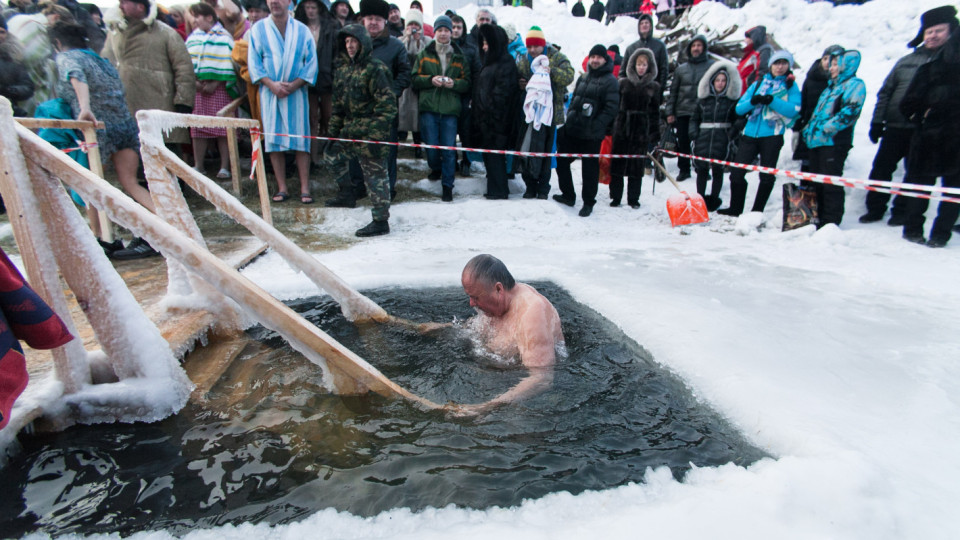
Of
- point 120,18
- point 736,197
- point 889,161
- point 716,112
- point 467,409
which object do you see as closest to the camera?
point 467,409

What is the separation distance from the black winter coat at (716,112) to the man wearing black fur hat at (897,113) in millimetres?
1656

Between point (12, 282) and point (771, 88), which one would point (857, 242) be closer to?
point (771, 88)

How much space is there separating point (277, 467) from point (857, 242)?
6.30 meters

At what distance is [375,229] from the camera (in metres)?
5.99

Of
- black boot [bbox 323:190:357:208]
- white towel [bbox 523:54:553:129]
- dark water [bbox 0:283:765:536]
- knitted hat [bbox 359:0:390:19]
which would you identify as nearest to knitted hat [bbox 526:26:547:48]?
white towel [bbox 523:54:553:129]

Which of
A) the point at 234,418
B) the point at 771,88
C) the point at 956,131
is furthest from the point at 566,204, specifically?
the point at 234,418

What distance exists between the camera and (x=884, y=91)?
5.87 m

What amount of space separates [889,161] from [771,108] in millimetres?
1481

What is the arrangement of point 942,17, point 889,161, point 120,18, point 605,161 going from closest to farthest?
point 942,17 < point 120,18 < point 889,161 < point 605,161

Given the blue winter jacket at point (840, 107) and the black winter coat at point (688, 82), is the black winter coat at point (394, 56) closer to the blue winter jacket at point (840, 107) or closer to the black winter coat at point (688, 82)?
the black winter coat at point (688, 82)

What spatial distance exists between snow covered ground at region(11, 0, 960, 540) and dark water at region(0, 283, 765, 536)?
0.12 meters

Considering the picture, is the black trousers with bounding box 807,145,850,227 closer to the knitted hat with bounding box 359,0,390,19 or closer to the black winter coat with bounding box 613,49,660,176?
the black winter coat with bounding box 613,49,660,176

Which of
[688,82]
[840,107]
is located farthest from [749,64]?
[840,107]

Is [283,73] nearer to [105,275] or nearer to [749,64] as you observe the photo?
[105,275]
